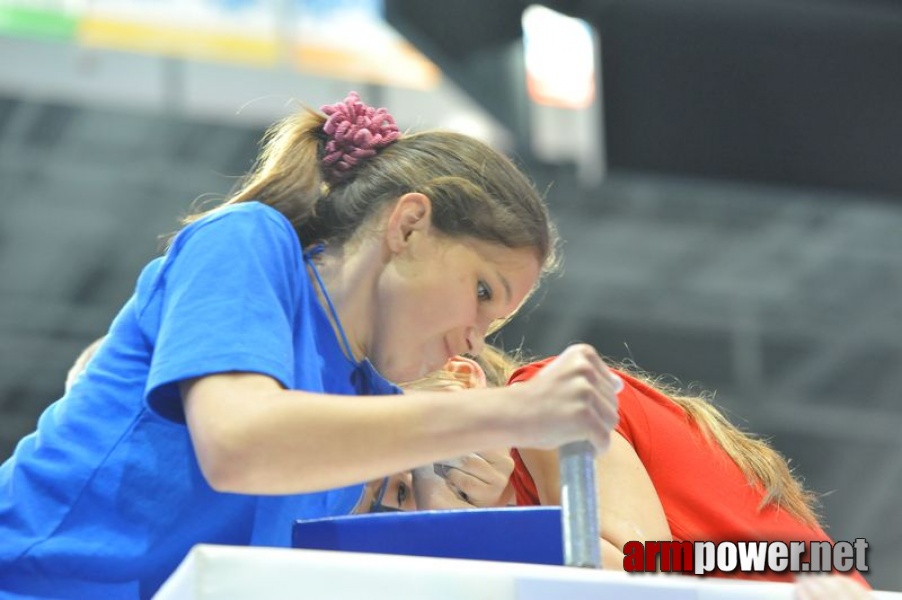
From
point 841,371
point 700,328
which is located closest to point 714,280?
point 700,328

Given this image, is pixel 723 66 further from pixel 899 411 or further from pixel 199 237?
pixel 899 411

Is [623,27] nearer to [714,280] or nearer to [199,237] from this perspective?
[199,237]

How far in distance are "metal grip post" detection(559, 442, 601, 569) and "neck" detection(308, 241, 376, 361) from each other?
16.1 inches

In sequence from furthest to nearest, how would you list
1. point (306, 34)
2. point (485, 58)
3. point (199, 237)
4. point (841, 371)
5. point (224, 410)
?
point (841, 371)
point (306, 34)
point (485, 58)
point (199, 237)
point (224, 410)

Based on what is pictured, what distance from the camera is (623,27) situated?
3498 mm

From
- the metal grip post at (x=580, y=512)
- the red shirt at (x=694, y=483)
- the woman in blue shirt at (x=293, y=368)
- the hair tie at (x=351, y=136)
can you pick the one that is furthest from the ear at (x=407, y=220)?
the metal grip post at (x=580, y=512)

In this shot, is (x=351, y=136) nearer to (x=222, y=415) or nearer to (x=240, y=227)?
(x=240, y=227)

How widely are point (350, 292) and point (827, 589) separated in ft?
2.11

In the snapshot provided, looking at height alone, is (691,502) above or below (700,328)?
below

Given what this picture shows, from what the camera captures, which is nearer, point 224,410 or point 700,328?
point 224,410

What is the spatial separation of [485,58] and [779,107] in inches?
35.4

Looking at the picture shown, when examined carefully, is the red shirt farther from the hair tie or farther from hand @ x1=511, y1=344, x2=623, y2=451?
hand @ x1=511, y1=344, x2=623, y2=451

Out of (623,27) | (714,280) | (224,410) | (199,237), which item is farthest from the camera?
(714,280)

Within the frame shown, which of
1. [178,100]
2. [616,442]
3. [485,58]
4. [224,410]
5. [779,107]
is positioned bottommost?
[224,410]
